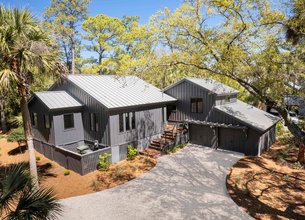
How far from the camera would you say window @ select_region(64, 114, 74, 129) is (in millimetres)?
16466

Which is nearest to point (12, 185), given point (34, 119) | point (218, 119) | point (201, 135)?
point (34, 119)

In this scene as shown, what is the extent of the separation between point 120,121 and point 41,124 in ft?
21.9

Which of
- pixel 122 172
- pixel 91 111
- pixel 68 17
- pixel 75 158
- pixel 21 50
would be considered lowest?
pixel 122 172

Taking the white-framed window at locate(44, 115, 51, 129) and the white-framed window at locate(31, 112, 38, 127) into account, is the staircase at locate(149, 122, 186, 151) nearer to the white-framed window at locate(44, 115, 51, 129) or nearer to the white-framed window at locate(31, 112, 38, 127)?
the white-framed window at locate(44, 115, 51, 129)

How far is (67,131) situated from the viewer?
16438 millimetres

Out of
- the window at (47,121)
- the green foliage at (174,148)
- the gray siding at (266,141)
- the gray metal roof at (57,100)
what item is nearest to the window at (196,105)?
the green foliage at (174,148)

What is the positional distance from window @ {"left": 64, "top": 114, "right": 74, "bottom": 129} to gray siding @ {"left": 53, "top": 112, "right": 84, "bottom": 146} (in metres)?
0.22

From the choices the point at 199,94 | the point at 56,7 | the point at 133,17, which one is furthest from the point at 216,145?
the point at 56,7

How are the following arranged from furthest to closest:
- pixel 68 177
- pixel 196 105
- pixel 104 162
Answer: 1. pixel 196 105
2. pixel 104 162
3. pixel 68 177

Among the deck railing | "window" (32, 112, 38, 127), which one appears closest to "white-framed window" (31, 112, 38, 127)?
"window" (32, 112, 38, 127)

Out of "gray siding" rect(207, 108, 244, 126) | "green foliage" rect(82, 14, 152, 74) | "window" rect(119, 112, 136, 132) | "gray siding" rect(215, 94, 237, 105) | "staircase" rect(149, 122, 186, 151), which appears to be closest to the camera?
"window" rect(119, 112, 136, 132)

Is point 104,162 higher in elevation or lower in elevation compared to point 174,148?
higher

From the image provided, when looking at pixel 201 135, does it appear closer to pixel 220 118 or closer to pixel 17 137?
pixel 220 118

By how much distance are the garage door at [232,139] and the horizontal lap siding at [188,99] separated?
2146 millimetres
